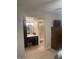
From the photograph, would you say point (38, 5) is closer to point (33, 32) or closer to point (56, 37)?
point (56, 37)

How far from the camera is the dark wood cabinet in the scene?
19.3ft

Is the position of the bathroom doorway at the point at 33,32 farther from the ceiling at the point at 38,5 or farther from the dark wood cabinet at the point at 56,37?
the ceiling at the point at 38,5

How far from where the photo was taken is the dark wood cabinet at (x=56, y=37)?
232 inches

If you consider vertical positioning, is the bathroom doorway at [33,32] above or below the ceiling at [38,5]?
below

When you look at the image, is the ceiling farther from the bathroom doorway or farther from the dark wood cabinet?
the bathroom doorway

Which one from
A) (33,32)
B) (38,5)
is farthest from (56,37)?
(38,5)

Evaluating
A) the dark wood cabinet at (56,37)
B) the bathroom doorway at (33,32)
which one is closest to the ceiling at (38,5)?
the dark wood cabinet at (56,37)

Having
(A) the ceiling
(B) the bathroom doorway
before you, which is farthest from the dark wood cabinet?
(A) the ceiling

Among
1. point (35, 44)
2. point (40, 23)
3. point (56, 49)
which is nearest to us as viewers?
point (56, 49)
